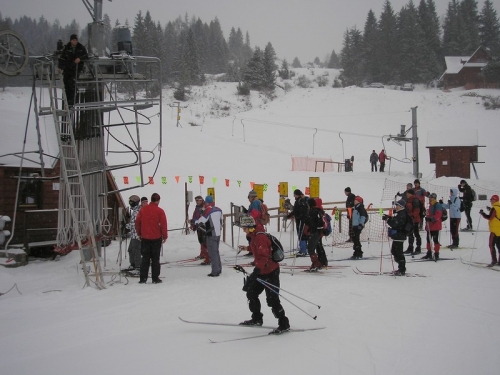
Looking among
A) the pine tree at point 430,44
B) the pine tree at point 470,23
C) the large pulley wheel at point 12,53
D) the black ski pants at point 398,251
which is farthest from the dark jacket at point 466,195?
the pine tree at point 470,23

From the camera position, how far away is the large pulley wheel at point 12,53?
859cm

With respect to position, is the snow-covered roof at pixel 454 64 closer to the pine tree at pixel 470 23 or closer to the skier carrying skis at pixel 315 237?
the pine tree at pixel 470 23

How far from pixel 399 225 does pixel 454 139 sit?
2481cm

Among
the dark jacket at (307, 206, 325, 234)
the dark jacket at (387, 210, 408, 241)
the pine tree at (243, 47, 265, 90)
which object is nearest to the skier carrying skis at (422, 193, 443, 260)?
the dark jacket at (387, 210, 408, 241)

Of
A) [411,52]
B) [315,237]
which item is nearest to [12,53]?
[315,237]

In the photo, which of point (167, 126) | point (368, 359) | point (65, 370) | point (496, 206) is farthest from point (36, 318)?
point (167, 126)

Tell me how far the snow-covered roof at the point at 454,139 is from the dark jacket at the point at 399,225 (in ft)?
78.1

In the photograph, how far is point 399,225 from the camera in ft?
32.4

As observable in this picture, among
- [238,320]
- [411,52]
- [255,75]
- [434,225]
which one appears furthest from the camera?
[411,52]

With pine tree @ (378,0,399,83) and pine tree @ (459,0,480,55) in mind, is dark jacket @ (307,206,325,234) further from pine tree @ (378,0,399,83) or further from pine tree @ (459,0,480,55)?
pine tree @ (459,0,480,55)

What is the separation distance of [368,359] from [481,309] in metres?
3.08

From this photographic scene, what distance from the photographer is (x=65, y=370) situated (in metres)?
4.98

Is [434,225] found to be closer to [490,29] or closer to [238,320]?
[238,320]

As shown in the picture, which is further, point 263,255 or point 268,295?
point 263,255
